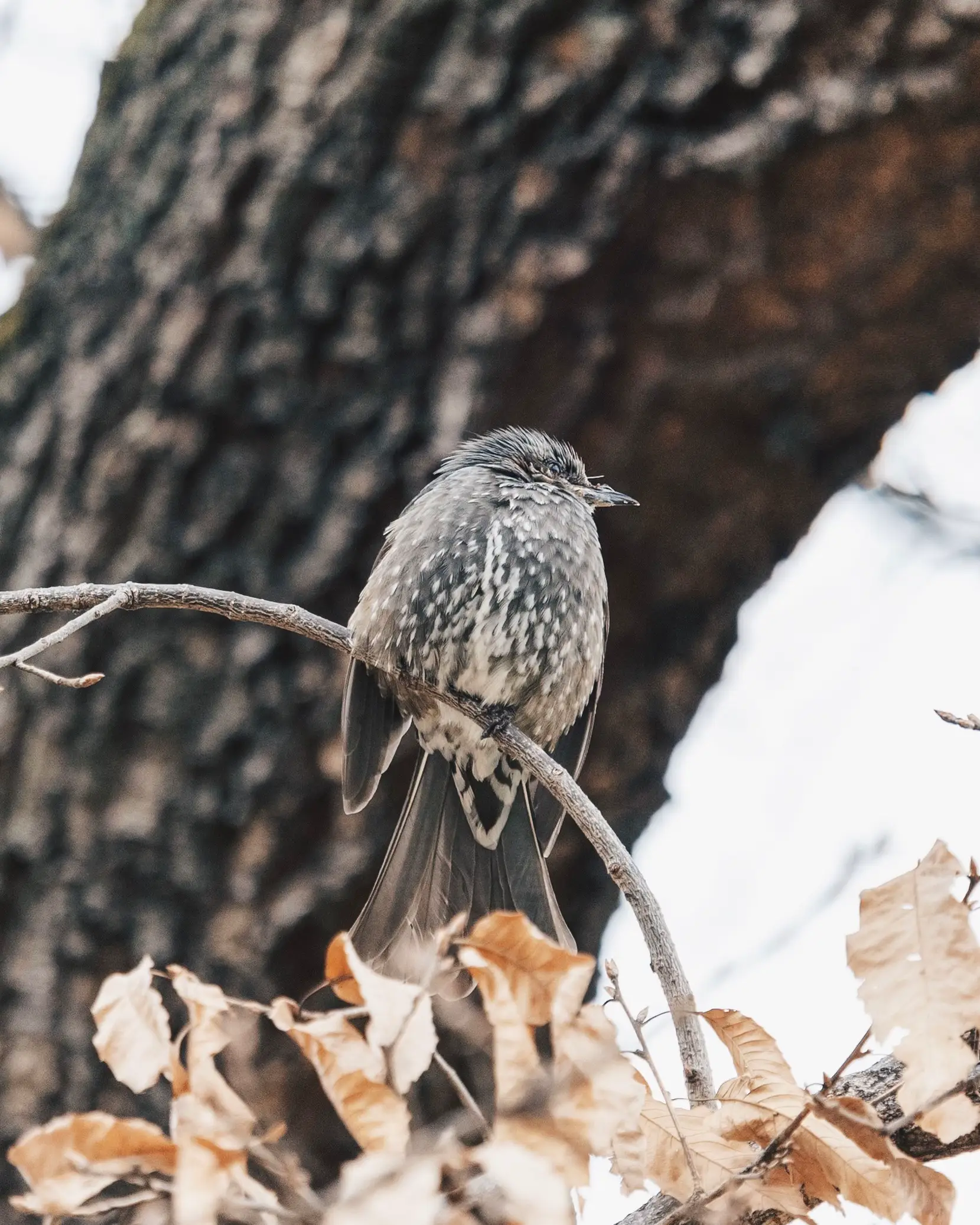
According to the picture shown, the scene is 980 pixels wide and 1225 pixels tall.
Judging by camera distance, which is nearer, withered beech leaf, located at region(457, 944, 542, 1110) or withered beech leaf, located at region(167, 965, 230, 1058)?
withered beech leaf, located at region(457, 944, 542, 1110)

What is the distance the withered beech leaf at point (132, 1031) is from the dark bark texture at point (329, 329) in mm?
1816

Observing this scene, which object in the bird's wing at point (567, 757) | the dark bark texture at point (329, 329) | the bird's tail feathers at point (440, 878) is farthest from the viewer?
the bird's wing at point (567, 757)

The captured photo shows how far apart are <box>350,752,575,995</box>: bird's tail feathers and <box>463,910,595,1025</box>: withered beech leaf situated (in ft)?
4.85

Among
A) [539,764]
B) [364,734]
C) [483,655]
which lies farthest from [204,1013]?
[483,655]

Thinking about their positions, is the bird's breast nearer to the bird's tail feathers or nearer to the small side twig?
the bird's tail feathers

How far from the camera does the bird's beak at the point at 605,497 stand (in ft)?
11.3

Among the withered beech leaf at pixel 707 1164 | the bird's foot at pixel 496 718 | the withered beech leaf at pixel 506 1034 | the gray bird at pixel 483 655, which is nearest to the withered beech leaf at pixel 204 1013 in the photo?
the withered beech leaf at pixel 506 1034

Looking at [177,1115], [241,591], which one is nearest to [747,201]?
[241,591]

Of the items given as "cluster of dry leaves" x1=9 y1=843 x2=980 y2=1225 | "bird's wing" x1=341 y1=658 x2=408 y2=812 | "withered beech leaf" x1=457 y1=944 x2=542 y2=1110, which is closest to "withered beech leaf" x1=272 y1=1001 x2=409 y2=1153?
"cluster of dry leaves" x1=9 y1=843 x2=980 y2=1225

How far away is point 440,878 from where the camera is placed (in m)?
3.35

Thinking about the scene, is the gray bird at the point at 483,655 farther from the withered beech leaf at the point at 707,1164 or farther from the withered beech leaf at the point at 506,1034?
the withered beech leaf at the point at 506,1034

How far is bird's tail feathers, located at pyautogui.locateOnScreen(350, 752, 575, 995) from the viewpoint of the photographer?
119 inches

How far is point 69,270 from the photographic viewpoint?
3.48 m

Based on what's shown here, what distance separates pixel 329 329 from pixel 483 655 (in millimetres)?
993
